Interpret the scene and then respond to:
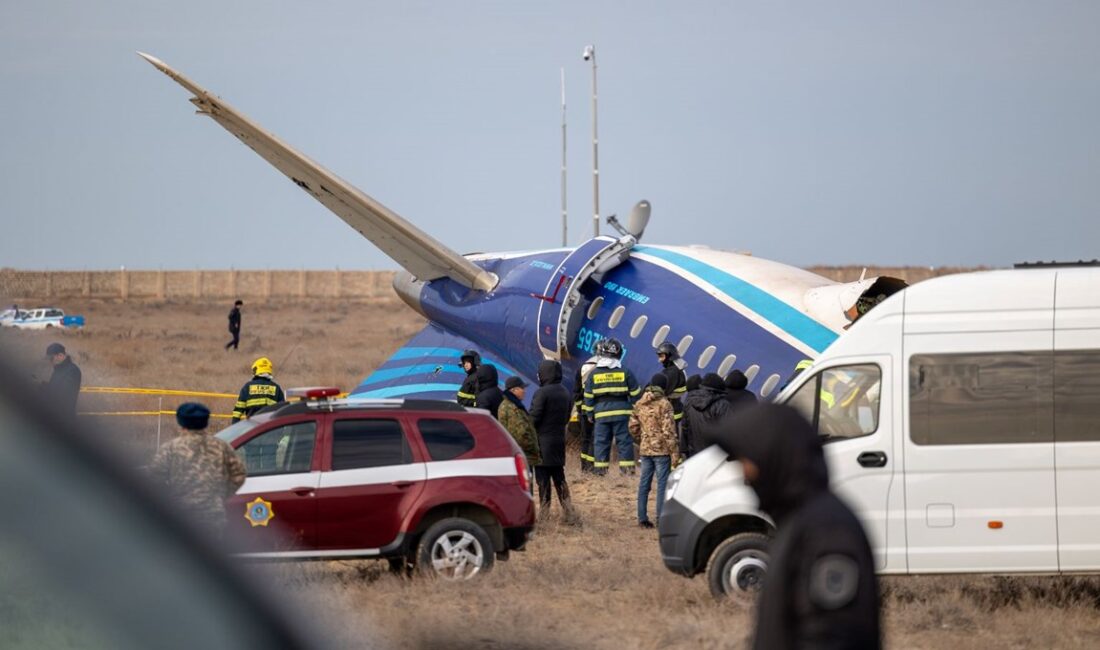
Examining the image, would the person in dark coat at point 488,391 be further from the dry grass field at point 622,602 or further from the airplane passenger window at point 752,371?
the airplane passenger window at point 752,371

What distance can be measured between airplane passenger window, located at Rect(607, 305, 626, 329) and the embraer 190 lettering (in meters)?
0.02

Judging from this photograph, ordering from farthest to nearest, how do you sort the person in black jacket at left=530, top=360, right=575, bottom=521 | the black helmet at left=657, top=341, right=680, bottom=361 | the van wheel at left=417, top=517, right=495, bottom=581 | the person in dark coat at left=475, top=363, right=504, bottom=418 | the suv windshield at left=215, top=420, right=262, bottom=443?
the black helmet at left=657, top=341, right=680, bottom=361 → the person in dark coat at left=475, top=363, right=504, bottom=418 → the person in black jacket at left=530, top=360, right=575, bottom=521 → the suv windshield at left=215, top=420, right=262, bottom=443 → the van wheel at left=417, top=517, right=495, bottom=581

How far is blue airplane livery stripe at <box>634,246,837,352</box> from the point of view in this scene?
704 inches

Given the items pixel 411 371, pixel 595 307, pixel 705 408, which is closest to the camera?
pixel 705 408

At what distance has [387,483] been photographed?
11469mm

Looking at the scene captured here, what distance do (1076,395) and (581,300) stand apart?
11.6m

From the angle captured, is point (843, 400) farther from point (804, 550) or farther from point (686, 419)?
point (804, 550)

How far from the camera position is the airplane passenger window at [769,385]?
17.4 metres

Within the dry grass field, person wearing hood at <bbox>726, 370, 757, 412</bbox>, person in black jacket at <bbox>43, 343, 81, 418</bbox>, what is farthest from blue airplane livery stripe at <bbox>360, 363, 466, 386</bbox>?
person in black jacket at <bbox>43, 343, 81, 418</bbox>

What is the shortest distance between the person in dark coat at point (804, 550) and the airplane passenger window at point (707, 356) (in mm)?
14272

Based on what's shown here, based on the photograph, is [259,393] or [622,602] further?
[259,393]

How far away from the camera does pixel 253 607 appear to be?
221 centimetres

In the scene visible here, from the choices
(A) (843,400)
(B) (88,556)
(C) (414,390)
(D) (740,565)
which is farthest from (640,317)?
(B) (88,556)

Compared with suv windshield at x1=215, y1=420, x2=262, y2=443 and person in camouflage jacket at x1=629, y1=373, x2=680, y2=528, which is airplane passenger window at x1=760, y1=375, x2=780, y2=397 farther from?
suv windshield at x1=215, y1=420, x2=262, y2=443
